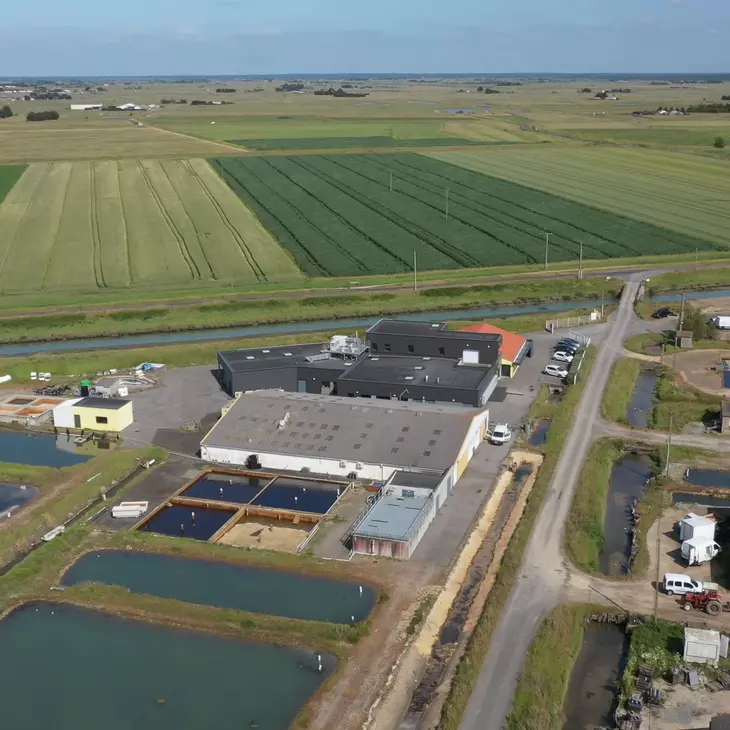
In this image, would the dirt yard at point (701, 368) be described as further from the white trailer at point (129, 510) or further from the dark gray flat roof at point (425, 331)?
→ the white trailer at point (129, 510)

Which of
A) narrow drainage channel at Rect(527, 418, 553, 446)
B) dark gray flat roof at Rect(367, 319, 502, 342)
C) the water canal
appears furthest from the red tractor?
the water canal

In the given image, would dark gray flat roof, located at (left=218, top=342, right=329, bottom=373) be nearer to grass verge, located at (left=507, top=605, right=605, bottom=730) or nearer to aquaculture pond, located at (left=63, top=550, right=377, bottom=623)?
aquaculture pond, located at (left=63, top=550, right=377, bottom=623)

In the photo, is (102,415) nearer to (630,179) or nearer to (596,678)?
(596,678)

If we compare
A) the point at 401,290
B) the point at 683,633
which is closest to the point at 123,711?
the point at 683,633

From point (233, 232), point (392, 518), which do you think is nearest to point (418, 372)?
point (392, 518)

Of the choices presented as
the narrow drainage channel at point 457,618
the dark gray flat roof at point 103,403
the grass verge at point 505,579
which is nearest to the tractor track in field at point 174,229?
the dark gray flat roof at point 103,403

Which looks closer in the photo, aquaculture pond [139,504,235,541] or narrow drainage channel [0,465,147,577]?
narrow drainage channel [0,465,147,577]
